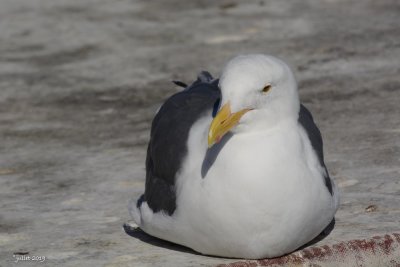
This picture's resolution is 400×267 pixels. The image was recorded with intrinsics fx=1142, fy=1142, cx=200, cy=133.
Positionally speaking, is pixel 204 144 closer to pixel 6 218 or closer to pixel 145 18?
pixel 6 218

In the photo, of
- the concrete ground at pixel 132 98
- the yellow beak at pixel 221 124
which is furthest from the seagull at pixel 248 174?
the concrete ground at pixel 132 98

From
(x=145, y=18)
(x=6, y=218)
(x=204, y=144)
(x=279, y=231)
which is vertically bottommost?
(x=145, y=18)

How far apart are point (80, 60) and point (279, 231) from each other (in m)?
5.44

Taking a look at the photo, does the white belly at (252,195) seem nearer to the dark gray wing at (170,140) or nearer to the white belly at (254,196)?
the white belly at (254,196)

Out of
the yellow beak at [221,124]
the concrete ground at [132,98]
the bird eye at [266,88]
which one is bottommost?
the concrete ground at [132,98]

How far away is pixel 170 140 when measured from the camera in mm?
5645

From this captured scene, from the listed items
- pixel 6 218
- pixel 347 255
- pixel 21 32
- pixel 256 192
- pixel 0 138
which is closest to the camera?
pixel 256 192

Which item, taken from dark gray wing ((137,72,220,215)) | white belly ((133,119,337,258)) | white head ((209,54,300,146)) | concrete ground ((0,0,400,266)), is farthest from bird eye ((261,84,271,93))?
concrete ground ((0,0,400,266))

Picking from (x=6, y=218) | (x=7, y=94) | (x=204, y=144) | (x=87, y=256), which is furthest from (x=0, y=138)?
(x=204, y=144)

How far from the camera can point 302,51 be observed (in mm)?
10102

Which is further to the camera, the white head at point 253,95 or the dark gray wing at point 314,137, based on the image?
the dark gray wing at point 314,137

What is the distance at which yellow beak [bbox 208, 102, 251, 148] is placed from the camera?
4.96m

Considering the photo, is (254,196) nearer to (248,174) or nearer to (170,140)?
(248,174)

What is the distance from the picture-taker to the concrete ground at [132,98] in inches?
240
